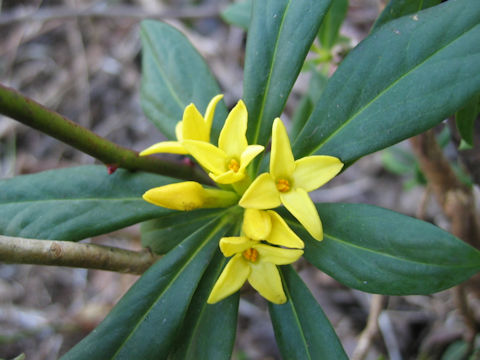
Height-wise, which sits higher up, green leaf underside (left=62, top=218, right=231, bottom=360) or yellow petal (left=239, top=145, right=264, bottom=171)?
yellow petal (left=239, top=145, right=264, bottom=171)

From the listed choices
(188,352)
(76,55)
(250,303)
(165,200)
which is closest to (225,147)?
(165,200)

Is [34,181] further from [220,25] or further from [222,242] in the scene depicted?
[220,25]

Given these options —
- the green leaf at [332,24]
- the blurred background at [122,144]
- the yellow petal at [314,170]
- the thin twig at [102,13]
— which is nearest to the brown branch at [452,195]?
the blurred background at [122,144]

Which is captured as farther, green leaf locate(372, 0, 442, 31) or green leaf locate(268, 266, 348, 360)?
green leaf locate(372, 0, 442, 31)

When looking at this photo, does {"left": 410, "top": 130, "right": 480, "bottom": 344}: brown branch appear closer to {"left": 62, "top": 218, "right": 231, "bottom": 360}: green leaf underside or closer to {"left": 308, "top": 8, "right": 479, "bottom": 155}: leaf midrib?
{"left": 308, "top": 8, "right": 479, "bottom": 155}: leaf midrib

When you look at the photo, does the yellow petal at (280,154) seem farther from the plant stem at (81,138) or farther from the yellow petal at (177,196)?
the plant stem at (81,138)

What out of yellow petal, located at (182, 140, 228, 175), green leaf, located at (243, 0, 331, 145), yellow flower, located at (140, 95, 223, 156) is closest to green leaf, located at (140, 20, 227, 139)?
green leaf, located at (243, 0, 331, 145)
